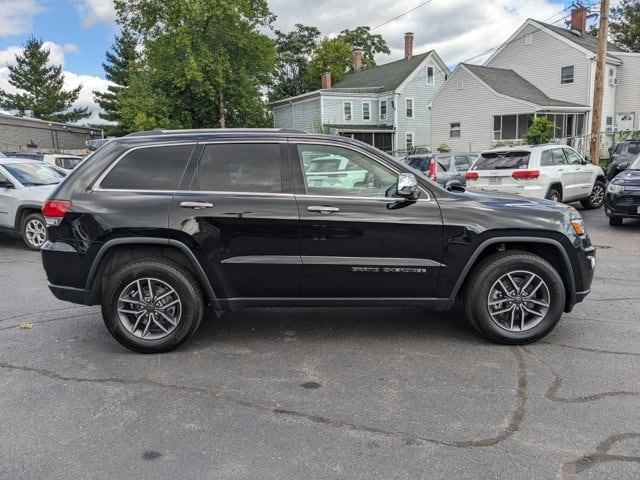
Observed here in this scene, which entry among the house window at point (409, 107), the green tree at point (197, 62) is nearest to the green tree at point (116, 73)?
the green tree at point (197, 62)

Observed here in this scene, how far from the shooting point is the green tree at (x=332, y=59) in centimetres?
5456

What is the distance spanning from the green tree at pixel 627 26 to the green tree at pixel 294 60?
30.5 meters

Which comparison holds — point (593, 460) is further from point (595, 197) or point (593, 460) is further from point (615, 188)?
point (595, 197)

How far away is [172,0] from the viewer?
Result: 3619 cm

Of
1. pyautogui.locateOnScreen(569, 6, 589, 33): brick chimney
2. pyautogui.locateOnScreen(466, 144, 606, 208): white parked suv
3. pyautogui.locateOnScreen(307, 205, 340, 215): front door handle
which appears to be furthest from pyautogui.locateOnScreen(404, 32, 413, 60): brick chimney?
pyautogui.locateOnScreen(307, 205, 340, 215): front door handle

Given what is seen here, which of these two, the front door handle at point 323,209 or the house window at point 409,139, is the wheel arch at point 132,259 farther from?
the house window at point 409,139

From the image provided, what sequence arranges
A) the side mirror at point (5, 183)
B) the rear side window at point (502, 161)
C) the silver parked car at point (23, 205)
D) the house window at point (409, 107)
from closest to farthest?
1. the silver parked car at point (23, 205)
2. the side mirror at point (5, 183)
3. the rear side window at point (502, 161)
4. the house window at point (409, 107)

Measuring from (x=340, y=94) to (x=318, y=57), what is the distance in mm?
17939

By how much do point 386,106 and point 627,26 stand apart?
21886 millimetres

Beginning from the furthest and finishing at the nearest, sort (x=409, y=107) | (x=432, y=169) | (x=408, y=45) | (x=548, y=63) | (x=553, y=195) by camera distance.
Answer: (x=408, y=45), (x=409, y=107), (x=548, y=63), (x=432, y=169), (x=553, y=195)

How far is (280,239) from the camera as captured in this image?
13.8ft

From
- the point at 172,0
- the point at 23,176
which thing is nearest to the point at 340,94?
the point at 172,0

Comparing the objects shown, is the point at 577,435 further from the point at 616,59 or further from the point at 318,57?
the point at 318,57

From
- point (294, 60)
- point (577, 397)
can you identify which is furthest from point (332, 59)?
point (577, 397)
